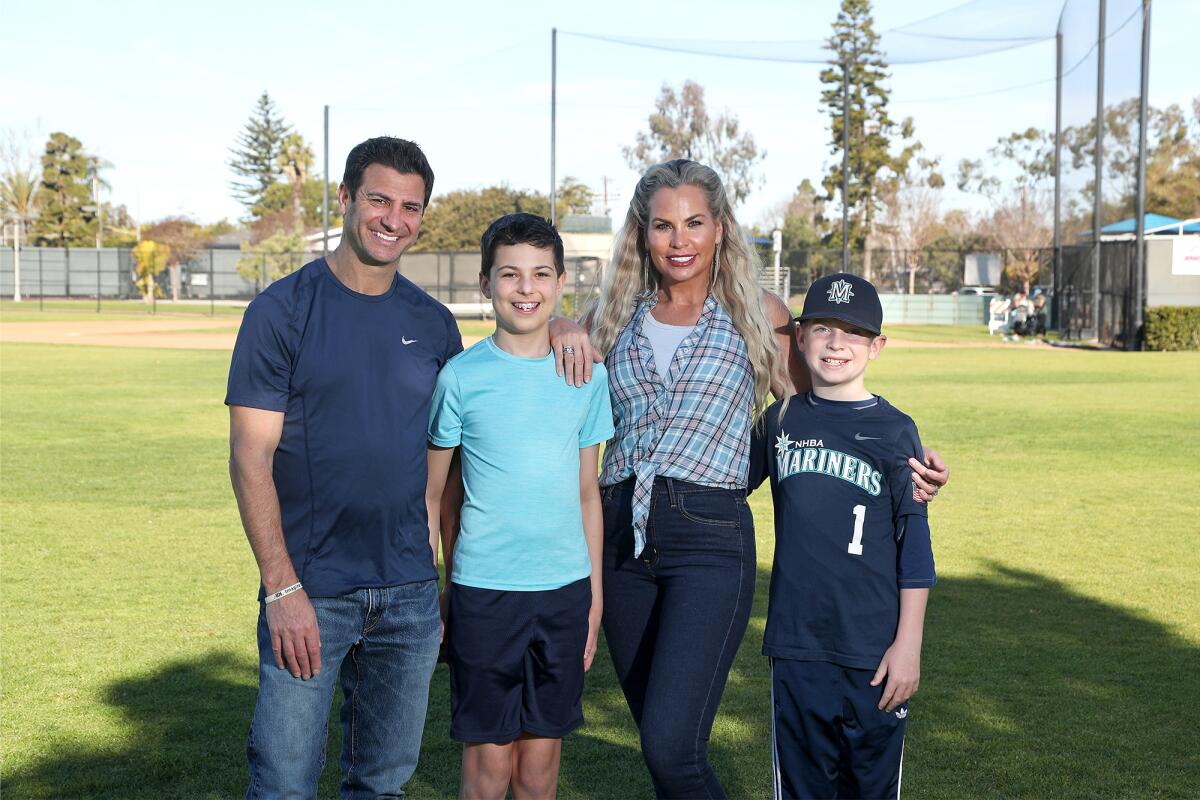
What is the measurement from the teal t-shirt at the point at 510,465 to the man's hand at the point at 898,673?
799 mm

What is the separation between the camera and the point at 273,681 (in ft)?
9.91

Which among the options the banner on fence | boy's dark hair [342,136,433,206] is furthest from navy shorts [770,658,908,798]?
the banner on fence

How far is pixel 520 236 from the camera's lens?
10.7 ft

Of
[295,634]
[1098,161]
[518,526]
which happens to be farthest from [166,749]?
[1098,161]

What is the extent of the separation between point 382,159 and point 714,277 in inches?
40.3

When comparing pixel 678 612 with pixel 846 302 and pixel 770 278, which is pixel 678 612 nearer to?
pixel 846 302

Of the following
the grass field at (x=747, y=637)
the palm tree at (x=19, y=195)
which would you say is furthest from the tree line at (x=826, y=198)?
the grass field at (x=747, y=637)

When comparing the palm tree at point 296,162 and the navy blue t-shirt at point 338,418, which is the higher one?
the palm tree at point 296,162

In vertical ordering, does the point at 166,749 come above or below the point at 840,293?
below

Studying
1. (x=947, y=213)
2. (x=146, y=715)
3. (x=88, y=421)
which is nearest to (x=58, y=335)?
(x=88, y=421)

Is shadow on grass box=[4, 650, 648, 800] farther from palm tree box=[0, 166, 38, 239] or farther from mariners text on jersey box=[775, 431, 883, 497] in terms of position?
palm tree box=[0, 166, 38, 239]

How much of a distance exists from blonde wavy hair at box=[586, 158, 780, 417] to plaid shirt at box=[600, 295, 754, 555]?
0.04 metres

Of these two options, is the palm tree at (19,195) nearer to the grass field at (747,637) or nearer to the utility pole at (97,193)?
the utility pole at (97,193)

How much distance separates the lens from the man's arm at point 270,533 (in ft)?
9.72
